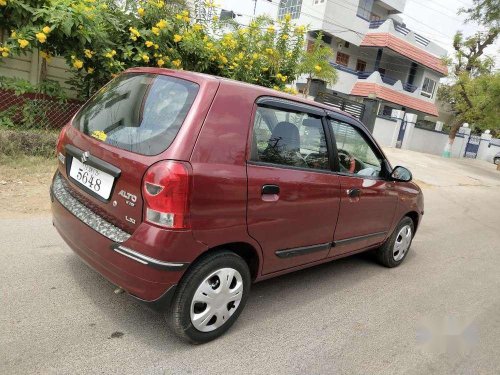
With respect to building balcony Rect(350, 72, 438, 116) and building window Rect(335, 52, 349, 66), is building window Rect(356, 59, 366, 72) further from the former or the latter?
building balcony Rect(350, 72, 438, 116)

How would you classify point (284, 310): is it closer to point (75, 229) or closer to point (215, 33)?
point (75, 229)

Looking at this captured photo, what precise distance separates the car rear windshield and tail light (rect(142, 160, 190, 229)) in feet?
0.54

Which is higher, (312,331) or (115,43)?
(115,43)

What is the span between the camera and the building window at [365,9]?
30.7 meters

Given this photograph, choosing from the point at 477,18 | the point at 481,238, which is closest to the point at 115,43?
the point at 481,238

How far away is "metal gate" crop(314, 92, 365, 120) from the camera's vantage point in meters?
13.7

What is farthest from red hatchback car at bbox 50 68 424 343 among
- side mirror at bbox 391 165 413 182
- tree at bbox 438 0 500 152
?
tree at bbox 438 0 500 152

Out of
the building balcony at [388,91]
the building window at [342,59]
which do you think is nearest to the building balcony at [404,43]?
the building window at [342,59]

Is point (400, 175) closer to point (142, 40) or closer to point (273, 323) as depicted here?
point (273, 323)

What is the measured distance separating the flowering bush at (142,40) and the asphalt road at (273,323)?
3.30 meters

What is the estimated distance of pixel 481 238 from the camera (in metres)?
7.30

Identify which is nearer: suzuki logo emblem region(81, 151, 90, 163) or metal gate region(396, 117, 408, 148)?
suzuki logo emblem region(81, 151, 90, 163)

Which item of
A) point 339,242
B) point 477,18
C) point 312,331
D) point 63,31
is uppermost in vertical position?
point 477,18

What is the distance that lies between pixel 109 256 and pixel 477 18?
55.0ft
